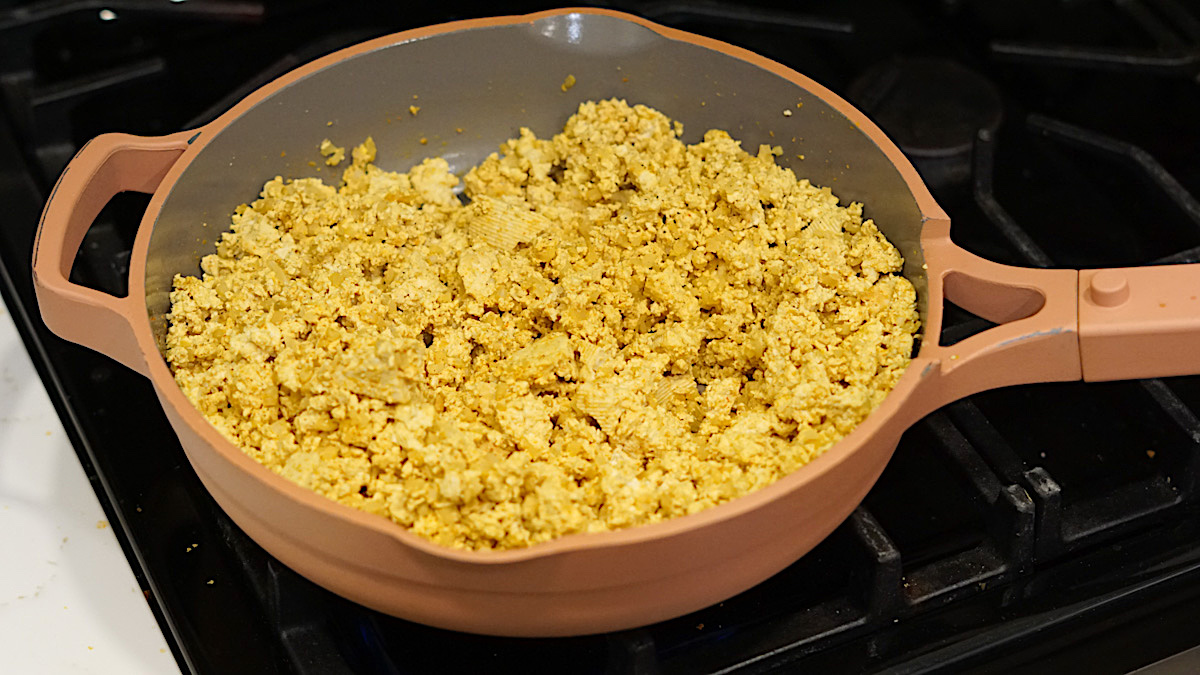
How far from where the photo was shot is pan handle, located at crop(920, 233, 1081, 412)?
693 mm

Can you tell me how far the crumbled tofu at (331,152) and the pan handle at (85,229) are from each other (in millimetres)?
120

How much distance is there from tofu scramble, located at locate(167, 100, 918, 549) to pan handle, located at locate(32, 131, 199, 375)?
6 cm

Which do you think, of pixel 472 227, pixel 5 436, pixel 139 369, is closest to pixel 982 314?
pixel 472 227

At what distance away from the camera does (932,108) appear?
1.06 meters

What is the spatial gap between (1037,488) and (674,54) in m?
0.40

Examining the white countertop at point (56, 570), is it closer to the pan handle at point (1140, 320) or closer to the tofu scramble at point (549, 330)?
the tofu scramble at point (549, 330)

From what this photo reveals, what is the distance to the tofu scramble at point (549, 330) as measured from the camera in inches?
27.0

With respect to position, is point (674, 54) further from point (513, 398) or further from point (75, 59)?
point (75, 59)

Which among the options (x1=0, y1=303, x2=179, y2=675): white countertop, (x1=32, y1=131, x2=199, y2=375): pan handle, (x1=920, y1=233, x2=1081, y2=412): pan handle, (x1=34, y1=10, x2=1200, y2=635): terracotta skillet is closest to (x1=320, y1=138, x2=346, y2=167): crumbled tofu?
(x1=34, y1=10, x2=1200, y2=635): terracotta skillet

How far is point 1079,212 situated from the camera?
1012mm

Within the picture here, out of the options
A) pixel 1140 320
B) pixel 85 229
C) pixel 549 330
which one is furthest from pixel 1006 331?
pixel 85 229

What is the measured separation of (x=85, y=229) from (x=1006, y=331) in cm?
57

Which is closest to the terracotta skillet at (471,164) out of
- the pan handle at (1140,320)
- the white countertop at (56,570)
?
the pan handle at (1140,320)

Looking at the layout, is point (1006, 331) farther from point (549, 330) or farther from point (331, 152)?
point (331, 152)
